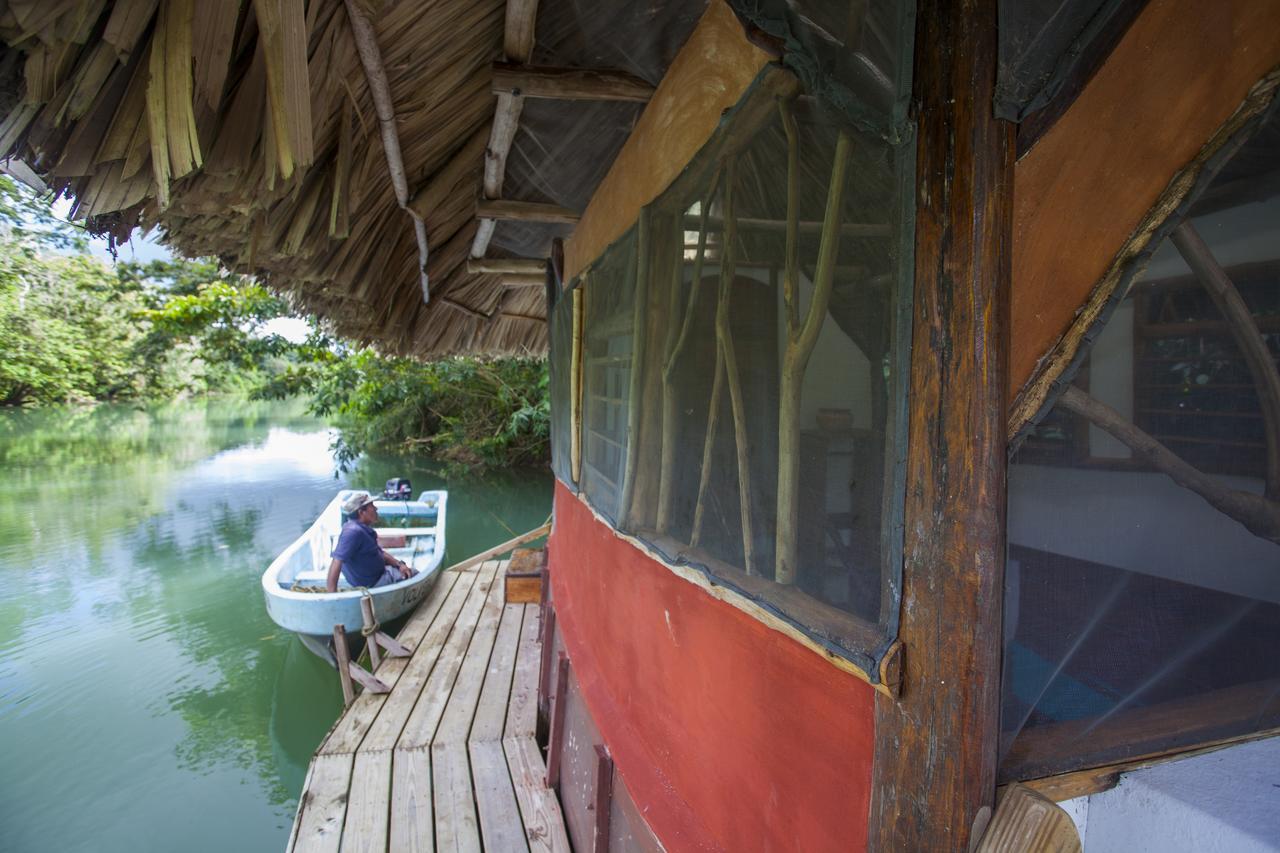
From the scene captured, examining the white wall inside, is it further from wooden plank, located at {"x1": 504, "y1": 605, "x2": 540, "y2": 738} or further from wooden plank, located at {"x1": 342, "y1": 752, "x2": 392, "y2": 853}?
wooden plank, located at {"x1": 504, "y1": 605, "x2": 540, "y2": 738}

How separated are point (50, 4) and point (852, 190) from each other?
4.63 feet

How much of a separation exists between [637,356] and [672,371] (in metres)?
0.29

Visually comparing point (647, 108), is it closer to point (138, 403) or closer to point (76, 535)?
point (76, 535)

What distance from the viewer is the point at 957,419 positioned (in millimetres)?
893

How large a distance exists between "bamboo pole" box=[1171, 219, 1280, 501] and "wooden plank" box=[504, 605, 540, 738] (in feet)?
12.8

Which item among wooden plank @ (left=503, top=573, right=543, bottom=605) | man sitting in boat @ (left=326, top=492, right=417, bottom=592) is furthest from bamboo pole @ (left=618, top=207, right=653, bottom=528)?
man sitting in boat @ (left=326, top=492, right=417, bottom=592)

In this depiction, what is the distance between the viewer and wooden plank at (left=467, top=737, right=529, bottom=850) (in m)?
3.13

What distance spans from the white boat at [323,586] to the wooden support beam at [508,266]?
3.03 metres

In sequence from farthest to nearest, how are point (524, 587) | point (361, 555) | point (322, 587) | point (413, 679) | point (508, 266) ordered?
point (322, 587), point (361, 555), point (524, 587), point (413, 679), point (508, 266)

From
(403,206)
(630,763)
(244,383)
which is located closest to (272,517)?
(403,206)

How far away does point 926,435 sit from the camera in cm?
93

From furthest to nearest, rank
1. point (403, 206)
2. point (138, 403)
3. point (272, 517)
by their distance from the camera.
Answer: point (138, 403) < point (272, 517) < point (403, 206)

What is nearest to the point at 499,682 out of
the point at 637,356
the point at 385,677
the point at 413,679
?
the point at 413,679

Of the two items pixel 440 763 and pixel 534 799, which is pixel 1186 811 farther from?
pixel 440 763
